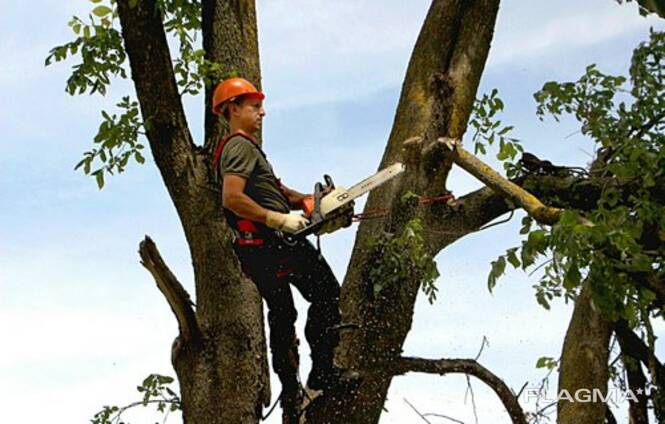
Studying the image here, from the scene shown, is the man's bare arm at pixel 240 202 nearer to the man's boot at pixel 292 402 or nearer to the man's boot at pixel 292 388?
the man's boot at pixel 292 388

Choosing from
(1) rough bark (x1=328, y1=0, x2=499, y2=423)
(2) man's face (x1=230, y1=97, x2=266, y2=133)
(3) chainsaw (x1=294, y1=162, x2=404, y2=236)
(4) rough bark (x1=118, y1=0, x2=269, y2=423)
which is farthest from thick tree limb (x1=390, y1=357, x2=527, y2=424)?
(2) man's face (x1=230, y1=97, x2=266, y2=133)

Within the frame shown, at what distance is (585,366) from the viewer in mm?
6418

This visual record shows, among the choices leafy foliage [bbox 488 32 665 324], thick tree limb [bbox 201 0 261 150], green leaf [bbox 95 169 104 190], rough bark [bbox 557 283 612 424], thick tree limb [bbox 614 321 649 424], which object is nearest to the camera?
leafy foliage [bbox 488 32 665 324]

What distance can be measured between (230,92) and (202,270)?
954 millimetres

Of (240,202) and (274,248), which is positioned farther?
(274,248)

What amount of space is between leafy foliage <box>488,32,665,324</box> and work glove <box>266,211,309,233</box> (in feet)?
2.99

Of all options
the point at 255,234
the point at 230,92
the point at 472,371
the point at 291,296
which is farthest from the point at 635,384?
the point at 230,92

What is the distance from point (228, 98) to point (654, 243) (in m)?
2.29

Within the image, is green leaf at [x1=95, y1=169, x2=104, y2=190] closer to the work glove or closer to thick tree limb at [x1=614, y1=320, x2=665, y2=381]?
the work glove

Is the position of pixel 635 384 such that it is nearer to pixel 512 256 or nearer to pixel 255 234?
pixel 512 256

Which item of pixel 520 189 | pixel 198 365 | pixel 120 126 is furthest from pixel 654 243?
pixel 120 126

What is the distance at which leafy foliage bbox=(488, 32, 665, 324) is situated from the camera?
4.30 meters

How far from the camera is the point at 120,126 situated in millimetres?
5723

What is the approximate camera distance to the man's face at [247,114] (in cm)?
528
